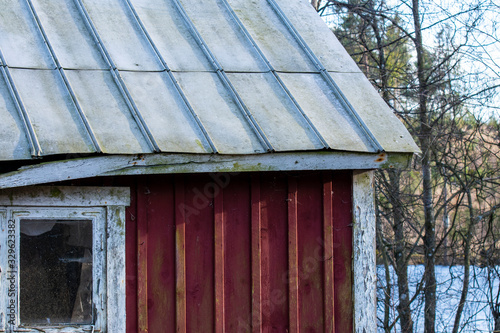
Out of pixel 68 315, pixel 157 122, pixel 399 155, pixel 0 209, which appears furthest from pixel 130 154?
pixel 399 155

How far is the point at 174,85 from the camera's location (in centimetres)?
370

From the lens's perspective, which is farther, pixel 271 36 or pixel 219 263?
pixel 271 36

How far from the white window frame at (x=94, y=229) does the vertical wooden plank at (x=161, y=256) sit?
0.18 m

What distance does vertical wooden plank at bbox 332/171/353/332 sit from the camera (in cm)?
381

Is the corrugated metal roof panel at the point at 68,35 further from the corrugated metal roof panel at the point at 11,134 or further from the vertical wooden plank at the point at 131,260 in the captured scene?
the vertical wooden plank at the point at 131,260

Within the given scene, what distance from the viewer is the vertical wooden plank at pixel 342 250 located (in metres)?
3.81

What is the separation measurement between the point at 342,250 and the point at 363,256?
16cm

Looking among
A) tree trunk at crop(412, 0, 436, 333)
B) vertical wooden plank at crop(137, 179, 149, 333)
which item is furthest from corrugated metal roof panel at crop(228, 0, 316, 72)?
tree trunk at crop(412, 0, 436, 333)

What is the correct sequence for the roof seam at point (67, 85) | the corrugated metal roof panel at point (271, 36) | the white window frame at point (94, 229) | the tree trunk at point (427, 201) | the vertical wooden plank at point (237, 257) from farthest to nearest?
the tree trunk at point (427, 201) → the corrugated metal roof panel at point (271, 36) → the vertical wooden plank at point (237, 257) → the white window frame at point (94, 229) → the roof seam at point (67, 85)

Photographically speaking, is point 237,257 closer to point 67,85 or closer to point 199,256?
point 199,256

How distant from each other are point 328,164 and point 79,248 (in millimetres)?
1706

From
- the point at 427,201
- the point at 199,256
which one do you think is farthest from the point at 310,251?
the point at 427,201

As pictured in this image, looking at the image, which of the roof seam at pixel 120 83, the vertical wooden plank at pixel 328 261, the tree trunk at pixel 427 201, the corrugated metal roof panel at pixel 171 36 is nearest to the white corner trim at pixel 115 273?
the roof seam at pixel 120 83

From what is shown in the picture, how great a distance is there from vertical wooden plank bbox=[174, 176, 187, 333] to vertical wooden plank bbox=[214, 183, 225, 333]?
22cm
